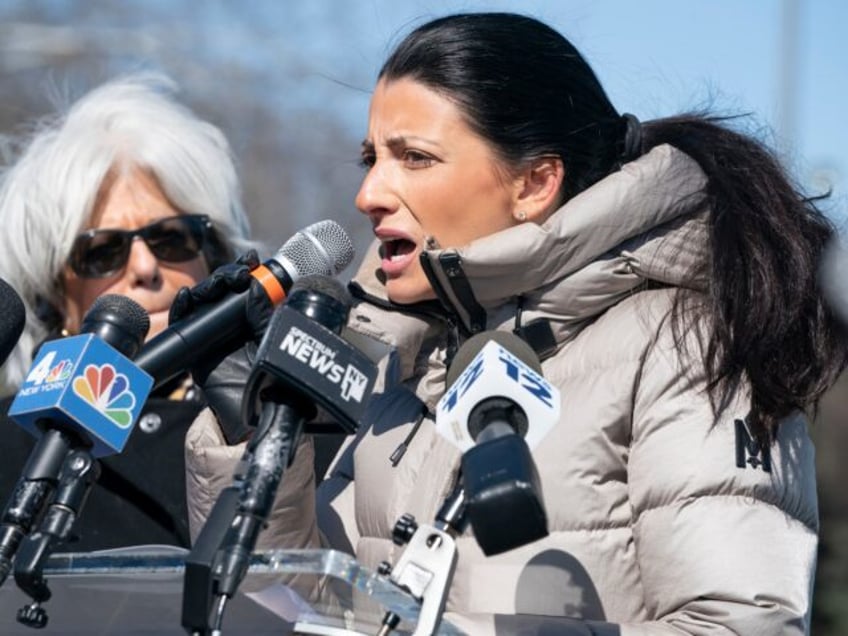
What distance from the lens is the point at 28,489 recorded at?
190 centimetres

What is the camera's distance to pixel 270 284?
7.47ft

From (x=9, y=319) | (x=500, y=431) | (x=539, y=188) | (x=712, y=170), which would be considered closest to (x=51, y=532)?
(x=9, y=319)

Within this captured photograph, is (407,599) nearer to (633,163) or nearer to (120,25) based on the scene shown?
(633,163)

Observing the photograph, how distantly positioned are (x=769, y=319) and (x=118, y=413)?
1.06 meters

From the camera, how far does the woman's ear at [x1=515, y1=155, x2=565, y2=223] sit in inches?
113

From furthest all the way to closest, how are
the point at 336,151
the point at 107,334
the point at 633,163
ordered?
the point at 336,151
the point at 633,163
the point at 107,334

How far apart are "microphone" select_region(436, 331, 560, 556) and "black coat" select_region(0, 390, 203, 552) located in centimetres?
179

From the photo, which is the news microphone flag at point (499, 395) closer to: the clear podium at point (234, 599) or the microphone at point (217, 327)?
the clear podium at point (234, 599)

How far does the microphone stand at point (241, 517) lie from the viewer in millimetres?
1668

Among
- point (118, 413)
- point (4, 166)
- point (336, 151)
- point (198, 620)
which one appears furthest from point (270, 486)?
point (336, 151)

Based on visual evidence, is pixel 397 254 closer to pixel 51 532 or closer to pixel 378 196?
pixel 378 196

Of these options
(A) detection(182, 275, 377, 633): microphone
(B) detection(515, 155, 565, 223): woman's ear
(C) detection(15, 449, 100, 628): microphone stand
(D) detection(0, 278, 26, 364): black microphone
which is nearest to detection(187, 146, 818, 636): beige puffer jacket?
(B) detection(515, 155, 565, 223): woman's ear

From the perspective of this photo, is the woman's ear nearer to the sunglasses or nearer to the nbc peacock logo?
the nbc peacock logo

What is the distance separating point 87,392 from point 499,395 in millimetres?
509
